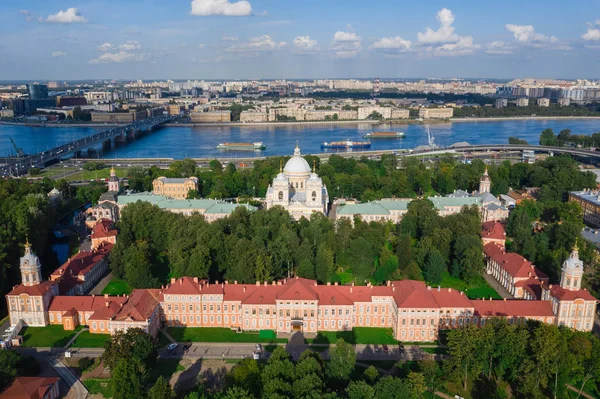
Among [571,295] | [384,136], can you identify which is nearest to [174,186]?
[571,295]

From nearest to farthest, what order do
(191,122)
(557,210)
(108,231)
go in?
(108,231) < (557,210) < (191,122)

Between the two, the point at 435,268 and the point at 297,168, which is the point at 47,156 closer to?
the point at 297,168

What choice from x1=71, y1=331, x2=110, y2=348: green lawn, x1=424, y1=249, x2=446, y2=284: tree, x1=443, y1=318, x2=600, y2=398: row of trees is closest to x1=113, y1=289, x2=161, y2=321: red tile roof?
x1=71, y1=331, x2=110, y2=348: green lawn

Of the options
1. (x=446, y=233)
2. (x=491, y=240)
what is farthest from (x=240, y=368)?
(x=491, y=240)

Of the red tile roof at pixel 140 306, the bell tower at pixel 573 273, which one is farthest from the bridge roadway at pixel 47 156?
the bell tower at pixel 573 273

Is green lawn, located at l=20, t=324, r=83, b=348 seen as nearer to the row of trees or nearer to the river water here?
the row of trees

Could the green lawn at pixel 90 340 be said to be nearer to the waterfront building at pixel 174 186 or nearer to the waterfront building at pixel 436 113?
the waterfront building at pixel 174 186

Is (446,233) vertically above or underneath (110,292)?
above

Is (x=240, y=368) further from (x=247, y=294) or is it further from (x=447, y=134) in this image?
(x=447, y=134)
